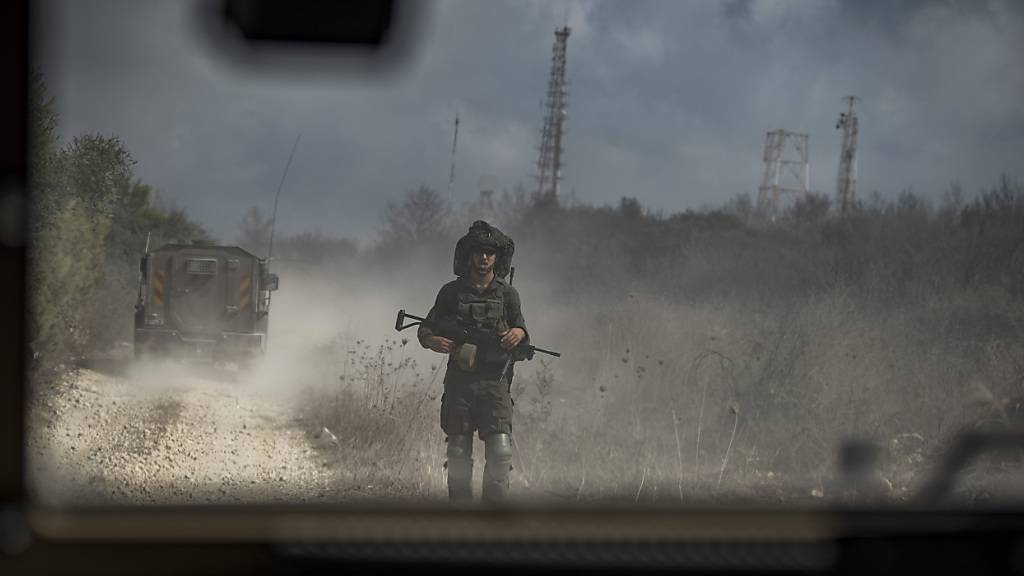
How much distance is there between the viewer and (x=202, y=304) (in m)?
10.8

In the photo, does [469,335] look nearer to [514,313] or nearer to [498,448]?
[514,313]

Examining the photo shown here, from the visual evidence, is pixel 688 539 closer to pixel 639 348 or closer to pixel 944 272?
pixel 639 348

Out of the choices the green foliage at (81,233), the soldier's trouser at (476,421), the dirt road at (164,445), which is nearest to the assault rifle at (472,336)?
the soldier's trouser at (476,421)

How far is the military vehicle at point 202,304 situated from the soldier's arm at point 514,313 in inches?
90.8

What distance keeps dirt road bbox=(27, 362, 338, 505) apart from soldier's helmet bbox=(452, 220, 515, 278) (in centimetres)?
167

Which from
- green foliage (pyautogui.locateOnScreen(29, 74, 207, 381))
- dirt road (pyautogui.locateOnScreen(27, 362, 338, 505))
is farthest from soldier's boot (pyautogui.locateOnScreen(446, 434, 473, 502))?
green foliage (pyautogui.locateOnScreen(29, 74, 207, 381))

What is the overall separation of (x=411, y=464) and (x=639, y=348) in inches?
117

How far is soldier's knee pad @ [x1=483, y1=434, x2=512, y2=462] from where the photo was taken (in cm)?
592

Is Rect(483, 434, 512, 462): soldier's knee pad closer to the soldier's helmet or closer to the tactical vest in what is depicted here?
the tactical vest

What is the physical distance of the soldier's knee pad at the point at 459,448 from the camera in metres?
5.97

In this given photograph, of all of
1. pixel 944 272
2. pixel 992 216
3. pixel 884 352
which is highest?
pixel 992 216

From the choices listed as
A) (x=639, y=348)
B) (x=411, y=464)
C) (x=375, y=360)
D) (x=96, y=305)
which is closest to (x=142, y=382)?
(x=96, y=305)

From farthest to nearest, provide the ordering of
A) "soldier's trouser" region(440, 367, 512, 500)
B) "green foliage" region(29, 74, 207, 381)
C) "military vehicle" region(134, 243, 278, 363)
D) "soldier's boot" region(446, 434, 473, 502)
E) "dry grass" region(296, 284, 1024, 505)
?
"military vehicle" region(134, 243, 278, 363) < "soldier's trouser" region(440, 367, 512, 500) < "soldier's boot" region(446, 434, 473, 502) < "dry grass" region(296, 284, 1024, 505) < "green foliage" region(29, 74, 207, 381)

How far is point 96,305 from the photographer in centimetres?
785
